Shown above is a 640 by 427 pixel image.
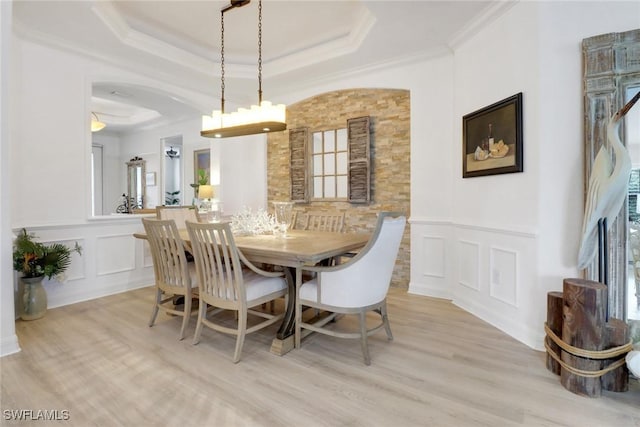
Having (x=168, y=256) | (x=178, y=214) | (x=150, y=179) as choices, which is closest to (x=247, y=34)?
(x=178, y=214)

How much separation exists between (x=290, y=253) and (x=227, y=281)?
57 cm

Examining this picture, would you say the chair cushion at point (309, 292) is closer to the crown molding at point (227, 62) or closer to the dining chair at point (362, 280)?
the dining chair at point (362, 280)

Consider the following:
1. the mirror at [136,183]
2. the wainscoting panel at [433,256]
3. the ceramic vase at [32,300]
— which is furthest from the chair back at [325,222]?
A: the mirror at [136,183]

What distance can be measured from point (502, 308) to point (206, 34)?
4228mm

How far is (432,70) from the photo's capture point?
3748 millimetres

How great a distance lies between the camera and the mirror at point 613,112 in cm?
222

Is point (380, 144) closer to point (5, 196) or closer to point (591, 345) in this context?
point (591, 345)

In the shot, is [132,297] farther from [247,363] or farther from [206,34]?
[206,34]

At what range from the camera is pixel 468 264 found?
A: 10.9 feet

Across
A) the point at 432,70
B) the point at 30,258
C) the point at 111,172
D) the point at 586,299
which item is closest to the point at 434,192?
the point at 432,70

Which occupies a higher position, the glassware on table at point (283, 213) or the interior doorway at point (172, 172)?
the interior doorway at point (172, 172)

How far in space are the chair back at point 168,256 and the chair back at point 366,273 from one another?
1.16 metres

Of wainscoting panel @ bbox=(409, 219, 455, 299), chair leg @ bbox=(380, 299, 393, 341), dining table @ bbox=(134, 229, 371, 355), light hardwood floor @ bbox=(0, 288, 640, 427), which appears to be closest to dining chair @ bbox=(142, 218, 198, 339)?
dining table @ bbox=(134, 229, 371, 355)

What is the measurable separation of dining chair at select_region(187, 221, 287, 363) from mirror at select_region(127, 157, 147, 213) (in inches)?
253
